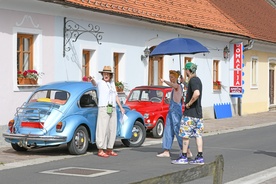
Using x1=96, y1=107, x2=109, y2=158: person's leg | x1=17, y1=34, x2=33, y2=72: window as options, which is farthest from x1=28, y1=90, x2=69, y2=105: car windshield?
x1=17, y1=34, x2=33, y2=72: window

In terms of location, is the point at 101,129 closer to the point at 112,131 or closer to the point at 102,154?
the point at 112,131

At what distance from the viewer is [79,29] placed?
20.5 meters

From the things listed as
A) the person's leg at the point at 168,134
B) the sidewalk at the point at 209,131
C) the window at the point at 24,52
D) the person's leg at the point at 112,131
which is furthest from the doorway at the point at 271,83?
the person's leg at the point at 168,134

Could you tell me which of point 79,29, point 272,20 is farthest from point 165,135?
point 272,20

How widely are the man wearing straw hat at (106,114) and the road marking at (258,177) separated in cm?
360

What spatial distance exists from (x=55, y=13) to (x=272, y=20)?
23.0 m

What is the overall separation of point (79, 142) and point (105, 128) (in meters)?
0.61

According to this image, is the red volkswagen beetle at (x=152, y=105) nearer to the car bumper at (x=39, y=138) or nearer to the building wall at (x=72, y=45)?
the building wall at (x=72, y=45)

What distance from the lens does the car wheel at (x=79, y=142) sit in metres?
13.6

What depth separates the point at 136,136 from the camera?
15883 mm

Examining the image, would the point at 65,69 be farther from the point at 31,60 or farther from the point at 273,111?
the point at 273,111

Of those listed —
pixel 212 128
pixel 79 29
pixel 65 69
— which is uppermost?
pixel 79 29

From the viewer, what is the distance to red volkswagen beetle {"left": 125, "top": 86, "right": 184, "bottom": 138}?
1888 cm

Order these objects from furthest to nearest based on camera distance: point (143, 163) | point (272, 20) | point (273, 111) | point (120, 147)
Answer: point (272, 20)
point (273, 111)
point (120, 147)
point (143, 163)
